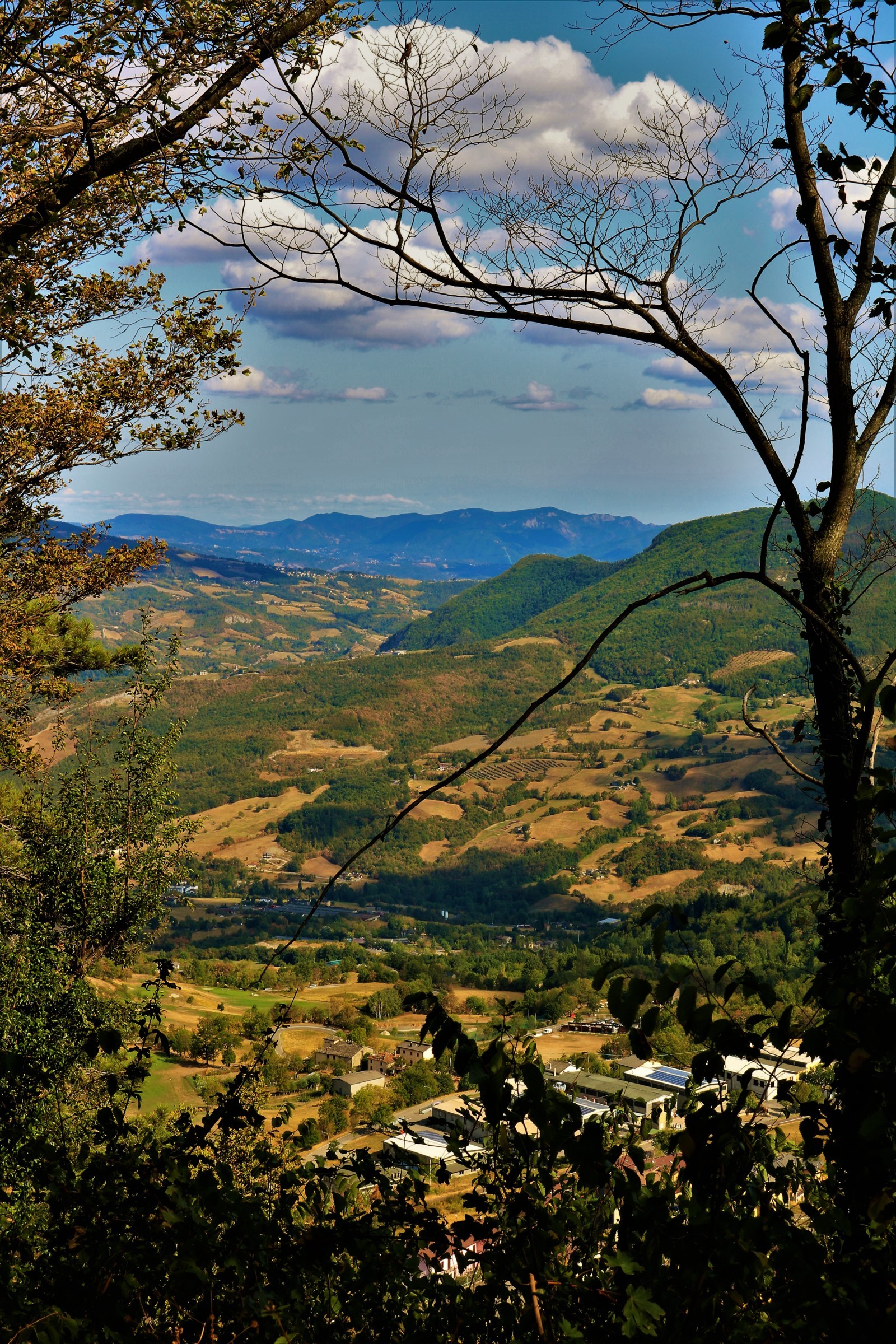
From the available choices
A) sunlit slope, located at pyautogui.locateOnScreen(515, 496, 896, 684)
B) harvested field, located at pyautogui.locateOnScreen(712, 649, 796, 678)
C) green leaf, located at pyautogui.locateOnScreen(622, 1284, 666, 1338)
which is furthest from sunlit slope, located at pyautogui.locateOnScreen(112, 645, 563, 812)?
green leaf, located at pyautogui.locateOnScreen(622, 1284, 666, 1338)

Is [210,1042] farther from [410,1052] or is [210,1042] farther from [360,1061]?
[410,1052]

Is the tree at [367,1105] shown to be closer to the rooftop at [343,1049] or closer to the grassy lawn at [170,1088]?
the grassy lawn at [170,1088]

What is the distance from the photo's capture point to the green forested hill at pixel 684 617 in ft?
472

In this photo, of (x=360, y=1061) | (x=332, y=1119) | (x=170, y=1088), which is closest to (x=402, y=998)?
(x=332, y=1119)

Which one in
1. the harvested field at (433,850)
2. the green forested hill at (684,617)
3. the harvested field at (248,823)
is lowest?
the harvested field at (433,850)

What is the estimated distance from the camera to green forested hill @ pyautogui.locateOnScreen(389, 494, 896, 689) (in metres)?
144

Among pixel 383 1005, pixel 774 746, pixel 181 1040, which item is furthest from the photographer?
pixel 383 1005

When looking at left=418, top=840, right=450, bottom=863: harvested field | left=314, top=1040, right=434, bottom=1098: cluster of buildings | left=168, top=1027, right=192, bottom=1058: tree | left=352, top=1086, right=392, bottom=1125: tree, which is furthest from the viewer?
left=418, top=840, right=450, bottom=863: harvested field

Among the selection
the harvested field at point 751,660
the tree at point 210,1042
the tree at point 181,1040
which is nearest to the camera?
the tree at point 181,1040

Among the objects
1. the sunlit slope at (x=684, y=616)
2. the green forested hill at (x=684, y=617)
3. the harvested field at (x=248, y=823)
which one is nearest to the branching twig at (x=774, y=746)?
the harvested field at (x=248, y=823)

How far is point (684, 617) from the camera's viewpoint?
527 feet

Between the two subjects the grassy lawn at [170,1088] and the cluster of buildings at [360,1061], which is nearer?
the grassy lawn at [170,1088]

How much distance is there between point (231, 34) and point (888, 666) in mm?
4090

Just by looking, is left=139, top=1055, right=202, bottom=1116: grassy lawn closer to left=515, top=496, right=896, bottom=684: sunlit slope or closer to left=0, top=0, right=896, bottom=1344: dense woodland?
left=0, top=0, right=896, bottom=1344: dense woodland
